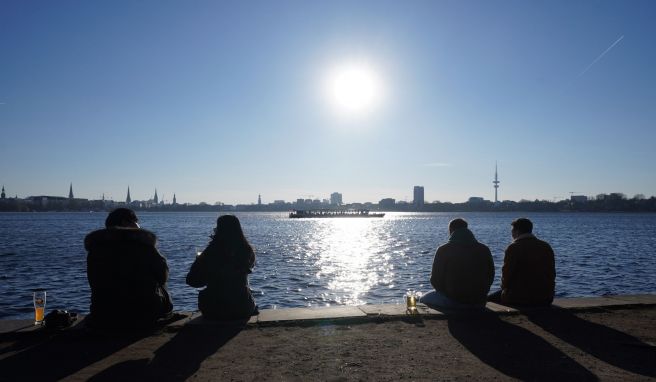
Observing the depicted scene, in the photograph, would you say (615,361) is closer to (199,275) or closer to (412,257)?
(199,275)

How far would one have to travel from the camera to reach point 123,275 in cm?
628

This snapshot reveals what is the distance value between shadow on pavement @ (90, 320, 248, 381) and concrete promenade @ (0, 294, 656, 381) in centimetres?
1

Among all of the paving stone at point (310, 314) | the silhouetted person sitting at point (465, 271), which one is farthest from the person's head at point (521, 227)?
the paving stone at point (310, 314)

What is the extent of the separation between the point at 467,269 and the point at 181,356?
14.2 feet

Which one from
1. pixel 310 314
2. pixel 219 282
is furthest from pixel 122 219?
pixel 310 314

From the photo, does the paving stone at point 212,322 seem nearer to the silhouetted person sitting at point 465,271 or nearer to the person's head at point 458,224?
the silhouetted person sitting at point 465,271

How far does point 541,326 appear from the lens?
6.96 meters

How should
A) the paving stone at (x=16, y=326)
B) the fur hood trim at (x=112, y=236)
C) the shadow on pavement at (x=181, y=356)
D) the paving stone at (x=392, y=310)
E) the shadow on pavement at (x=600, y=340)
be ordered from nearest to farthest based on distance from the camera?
1. the shadow on pavement at (x=181, y=356)
2. the shadow on pavement at (x=600, y=340)
3. the fur hood trim at (x=112, y=236)
4. the paving stone at (x=16, y=326)
5. the paving stone at (x=392, y=310)

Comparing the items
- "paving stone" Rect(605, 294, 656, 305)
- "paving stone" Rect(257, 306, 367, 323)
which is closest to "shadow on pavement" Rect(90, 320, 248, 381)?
"paving stone" Rect(257, 306, 367, 323)

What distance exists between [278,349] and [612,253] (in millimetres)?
33889

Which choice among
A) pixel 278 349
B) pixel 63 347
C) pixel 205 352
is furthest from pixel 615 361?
pixel 63 347

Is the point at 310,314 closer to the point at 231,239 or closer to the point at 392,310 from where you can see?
the point at 392,310

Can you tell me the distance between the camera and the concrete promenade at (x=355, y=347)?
5.06 meters

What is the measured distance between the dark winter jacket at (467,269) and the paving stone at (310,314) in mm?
1519
